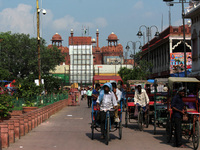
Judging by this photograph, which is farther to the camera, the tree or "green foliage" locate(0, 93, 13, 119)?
the tree

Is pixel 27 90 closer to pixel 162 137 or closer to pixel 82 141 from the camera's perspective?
pixel 82 141

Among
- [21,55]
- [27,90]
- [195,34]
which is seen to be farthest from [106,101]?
[21,55]

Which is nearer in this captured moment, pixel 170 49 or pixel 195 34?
pixel 195 34

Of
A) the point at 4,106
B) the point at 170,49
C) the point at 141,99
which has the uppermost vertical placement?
the point at 170,49

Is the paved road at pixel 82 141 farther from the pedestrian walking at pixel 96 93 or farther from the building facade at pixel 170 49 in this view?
the building facade at pixel 170 49

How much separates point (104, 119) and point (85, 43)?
105856mm

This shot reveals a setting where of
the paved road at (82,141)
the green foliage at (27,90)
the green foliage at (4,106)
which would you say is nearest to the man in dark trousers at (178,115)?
the paved road at (82,141)

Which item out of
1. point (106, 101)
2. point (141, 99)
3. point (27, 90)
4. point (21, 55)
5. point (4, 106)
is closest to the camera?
point (106, 101)

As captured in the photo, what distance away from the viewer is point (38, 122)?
1630 centimetres

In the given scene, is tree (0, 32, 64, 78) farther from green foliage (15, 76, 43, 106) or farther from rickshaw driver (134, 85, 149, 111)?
rickshaw driver (134, 85, 149, 111)

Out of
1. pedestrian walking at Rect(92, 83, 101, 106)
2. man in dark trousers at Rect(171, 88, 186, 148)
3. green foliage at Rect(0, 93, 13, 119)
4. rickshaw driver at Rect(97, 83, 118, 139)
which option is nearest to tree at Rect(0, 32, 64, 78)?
pedestrian walking at Rect(92, 83, 101, 106)

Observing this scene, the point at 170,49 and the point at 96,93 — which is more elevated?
the point at 170,49

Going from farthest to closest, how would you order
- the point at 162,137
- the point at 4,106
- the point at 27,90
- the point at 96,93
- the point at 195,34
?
the point at 195,34 → the point at 27,90 → the point at 96,93 → the point at 4,106 → the point at 162,137

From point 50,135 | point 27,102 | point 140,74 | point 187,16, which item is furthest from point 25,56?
point 50,135
